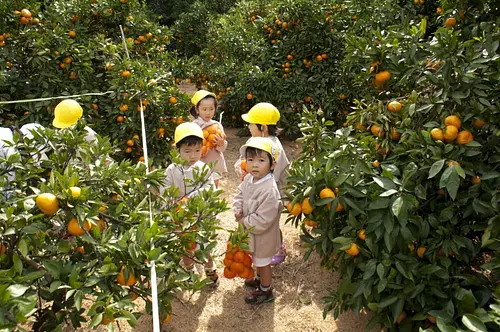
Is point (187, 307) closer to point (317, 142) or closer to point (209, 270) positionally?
point (209, 270)

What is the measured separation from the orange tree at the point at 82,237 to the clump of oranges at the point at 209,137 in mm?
1839

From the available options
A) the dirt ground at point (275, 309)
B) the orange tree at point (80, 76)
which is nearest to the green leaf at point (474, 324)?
the dirt ground at point (275, 309)

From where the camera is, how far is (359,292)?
83.7 inches

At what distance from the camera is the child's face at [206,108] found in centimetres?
399

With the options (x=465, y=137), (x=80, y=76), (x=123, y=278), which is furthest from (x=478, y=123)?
(x=80, y=76)

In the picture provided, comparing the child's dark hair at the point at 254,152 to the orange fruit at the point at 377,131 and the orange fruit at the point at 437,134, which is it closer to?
the orange fruit at the point at 377,131

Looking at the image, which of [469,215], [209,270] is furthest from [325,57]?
[469,215]

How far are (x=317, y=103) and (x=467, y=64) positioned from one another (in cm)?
369

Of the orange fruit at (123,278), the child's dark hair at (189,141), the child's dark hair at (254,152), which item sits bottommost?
the child's dark hair at (189,141)

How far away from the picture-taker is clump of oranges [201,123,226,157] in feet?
13.0

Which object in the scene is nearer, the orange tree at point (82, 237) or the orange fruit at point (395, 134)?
the orange tree at point (82, 237)

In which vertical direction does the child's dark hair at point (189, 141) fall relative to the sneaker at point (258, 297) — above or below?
above

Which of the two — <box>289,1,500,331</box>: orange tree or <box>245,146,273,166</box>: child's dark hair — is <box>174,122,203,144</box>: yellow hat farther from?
<box>289,1,500,331</box>: orange tree

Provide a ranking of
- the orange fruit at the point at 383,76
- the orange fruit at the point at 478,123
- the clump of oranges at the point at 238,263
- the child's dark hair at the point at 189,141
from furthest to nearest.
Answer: the child's dark hair at the point at 189,141 → the clump of oranges at the point at 238,263 → the orange fruit at the point at 383,76 → the orange fruit at the point at 478,123
